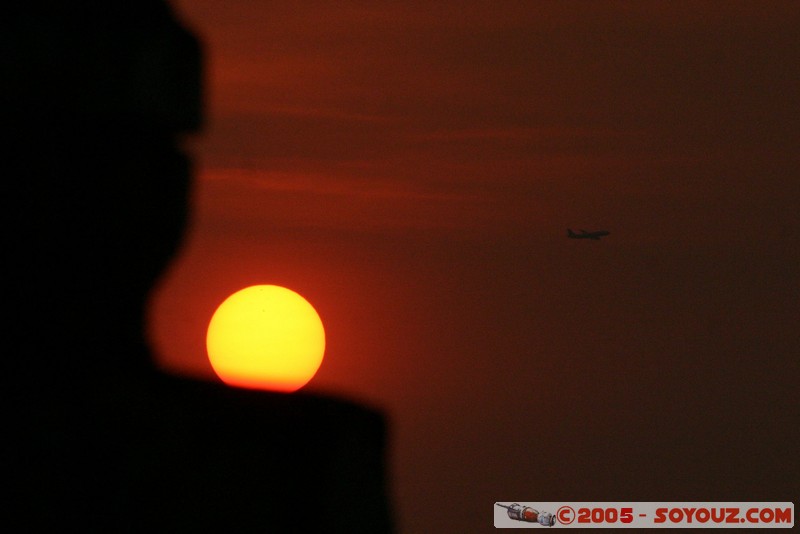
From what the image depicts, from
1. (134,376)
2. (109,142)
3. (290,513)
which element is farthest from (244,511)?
(109,142)

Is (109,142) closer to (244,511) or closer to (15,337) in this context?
(15,337)

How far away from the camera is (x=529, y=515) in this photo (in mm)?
1884

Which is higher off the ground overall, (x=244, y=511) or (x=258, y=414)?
(x=258, y=414)

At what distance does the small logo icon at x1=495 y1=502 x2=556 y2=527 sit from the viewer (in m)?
1.87

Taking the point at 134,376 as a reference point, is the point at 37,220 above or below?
above

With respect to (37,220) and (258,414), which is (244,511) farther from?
(37,220)

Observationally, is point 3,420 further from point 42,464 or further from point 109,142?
point 109,142

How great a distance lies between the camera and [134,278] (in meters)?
1.01

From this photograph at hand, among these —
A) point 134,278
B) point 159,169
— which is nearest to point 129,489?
point 134,278

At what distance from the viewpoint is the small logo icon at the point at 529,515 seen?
187cm

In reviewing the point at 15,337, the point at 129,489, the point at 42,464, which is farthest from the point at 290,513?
the point at 15,337

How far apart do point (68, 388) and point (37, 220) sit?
0.21m

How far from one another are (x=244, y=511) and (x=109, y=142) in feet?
1.56

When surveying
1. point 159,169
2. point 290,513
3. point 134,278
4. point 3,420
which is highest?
point 159,169
